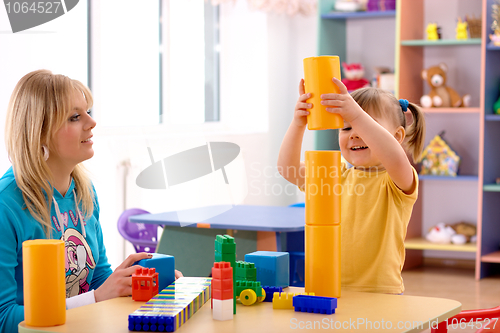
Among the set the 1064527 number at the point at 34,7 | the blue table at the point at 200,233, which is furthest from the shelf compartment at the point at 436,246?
the 1064527 number at the point at 34,7

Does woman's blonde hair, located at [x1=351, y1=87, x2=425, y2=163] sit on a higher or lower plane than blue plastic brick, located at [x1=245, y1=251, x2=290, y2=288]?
higher

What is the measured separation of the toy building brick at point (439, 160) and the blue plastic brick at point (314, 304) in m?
2.91

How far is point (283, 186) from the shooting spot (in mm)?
4406

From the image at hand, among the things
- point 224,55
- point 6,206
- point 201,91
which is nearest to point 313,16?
point 224,55

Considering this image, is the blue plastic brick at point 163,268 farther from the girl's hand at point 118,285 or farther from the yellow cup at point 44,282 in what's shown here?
→ the yellow cup at point 44,282

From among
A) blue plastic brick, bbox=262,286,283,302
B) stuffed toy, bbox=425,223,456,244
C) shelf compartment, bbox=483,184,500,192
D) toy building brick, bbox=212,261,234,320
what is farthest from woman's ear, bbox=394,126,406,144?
stuffed toy, bbox=425,223,456,244

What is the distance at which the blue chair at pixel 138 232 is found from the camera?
267 centimetres

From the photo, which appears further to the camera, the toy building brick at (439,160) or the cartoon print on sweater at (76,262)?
the toy building brick at (439,160)

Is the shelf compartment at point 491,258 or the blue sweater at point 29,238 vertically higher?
the blue sweater at point 29,238

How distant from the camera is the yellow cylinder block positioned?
105 cm

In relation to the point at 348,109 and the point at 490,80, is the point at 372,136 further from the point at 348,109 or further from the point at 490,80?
the point at 490,80

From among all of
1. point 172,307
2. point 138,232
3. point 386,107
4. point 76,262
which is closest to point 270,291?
point 172,307

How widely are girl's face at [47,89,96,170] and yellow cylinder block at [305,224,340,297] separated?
1.90 ft

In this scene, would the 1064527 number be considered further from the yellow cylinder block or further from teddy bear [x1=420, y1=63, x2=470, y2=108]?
teddy bear [x1=420, y1=63, x2=470, y2=108]
